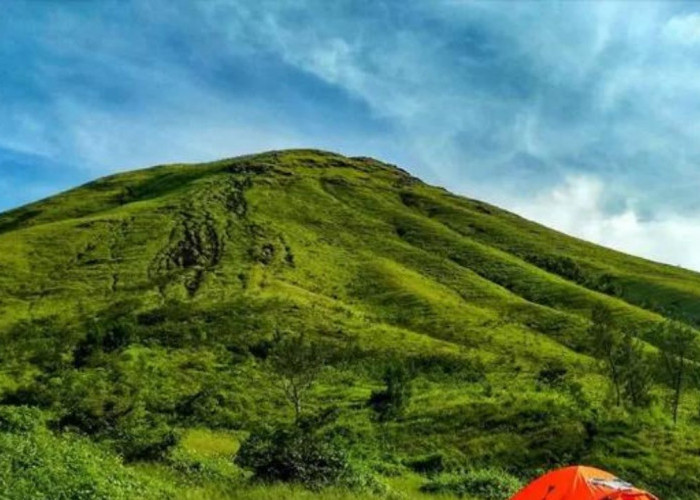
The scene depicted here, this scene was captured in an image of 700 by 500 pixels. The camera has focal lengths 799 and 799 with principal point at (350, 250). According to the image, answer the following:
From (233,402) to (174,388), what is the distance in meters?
6.74

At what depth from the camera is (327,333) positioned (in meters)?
96.2

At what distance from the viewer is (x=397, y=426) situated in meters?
58.6

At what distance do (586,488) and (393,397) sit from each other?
164 feet

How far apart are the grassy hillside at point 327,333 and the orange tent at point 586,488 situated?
5.36 m

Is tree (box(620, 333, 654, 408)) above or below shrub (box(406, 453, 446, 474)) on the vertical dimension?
above

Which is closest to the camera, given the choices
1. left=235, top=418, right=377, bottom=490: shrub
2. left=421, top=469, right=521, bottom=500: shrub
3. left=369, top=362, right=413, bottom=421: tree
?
left=235, top=418, right=377, bottom=490: shrub

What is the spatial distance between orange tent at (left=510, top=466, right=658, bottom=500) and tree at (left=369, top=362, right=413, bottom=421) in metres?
43.2

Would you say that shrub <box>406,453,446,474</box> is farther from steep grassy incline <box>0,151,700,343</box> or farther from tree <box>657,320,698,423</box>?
steep grassy incline <box>0,151,700,343</box>

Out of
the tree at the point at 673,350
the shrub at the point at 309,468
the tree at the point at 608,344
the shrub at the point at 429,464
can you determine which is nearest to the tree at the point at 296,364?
the shrub at the point at 429,464

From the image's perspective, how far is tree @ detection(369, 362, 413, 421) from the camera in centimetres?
6450

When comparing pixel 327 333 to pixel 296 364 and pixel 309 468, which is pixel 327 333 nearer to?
pixel 296 364

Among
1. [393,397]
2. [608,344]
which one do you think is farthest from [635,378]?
[393,397]

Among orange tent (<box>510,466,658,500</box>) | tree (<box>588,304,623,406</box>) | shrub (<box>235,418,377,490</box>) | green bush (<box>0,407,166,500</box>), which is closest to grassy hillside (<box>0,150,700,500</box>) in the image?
green bush (<box>0,407,166,500</box>)

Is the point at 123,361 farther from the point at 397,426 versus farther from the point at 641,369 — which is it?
the point at 641,369
